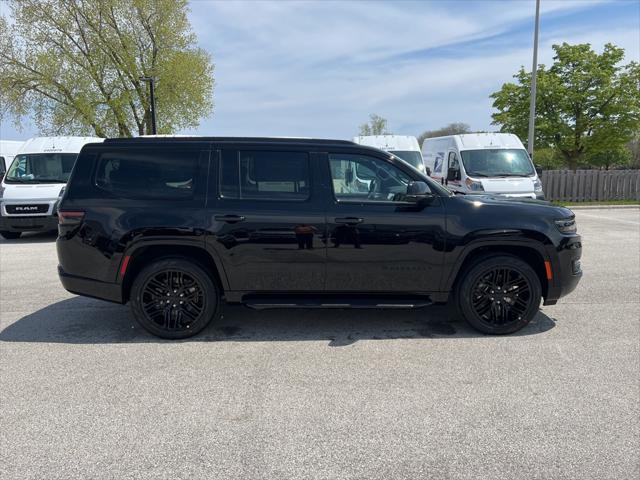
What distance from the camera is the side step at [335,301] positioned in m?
4.46

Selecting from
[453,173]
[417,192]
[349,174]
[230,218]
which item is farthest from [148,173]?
[453,173]

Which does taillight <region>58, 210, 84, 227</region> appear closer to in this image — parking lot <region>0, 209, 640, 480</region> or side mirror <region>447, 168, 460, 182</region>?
parking lot <region>0, 209, 640, 480</region>

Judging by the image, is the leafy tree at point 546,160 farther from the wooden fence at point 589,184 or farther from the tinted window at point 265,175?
the tinted window at point 265,175

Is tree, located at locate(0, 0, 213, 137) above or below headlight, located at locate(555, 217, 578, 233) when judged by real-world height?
above

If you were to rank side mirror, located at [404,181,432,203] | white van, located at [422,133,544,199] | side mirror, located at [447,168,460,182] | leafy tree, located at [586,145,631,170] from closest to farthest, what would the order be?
1. side mirror, located at [404,181,432,203]
2. white van, located at [422,133,544,199]
3. side mirror, located at [447,168,460,182]
4. leafy tree, located at [586,145,631,170]

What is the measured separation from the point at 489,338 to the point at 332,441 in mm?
2296

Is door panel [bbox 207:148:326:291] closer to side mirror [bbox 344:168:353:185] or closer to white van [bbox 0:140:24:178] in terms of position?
side mirror [bbox 344:168:353:185]

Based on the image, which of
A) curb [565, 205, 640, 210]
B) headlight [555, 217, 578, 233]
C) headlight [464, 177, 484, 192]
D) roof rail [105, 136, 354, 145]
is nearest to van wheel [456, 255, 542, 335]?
headlight [555, 217, 578, 233]

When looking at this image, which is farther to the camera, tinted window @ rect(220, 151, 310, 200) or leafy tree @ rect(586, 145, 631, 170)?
leafy tree @ rect(586, 145, 631, 170)

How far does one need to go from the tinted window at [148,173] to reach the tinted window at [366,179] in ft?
4.49

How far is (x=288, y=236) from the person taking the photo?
4.38 meters

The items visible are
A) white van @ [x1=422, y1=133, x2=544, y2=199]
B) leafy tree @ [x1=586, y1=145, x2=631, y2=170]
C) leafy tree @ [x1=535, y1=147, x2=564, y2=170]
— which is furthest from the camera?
leafy tree @ [x1=586, y1=145, x2=631, y2=170]

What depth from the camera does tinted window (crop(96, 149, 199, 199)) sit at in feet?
14.7

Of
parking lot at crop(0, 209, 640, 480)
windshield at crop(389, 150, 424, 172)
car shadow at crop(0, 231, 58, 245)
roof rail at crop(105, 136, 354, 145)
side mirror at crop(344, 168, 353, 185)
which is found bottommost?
parking lot at crop(0, 209, 640, 480)
